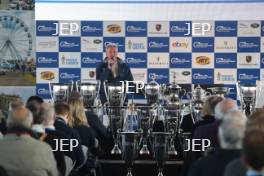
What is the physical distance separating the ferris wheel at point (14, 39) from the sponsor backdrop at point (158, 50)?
0.17m

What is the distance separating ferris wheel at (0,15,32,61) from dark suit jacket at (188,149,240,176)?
606cm

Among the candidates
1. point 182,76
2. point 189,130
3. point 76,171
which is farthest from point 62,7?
point 76,171

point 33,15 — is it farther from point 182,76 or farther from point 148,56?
point 182,76

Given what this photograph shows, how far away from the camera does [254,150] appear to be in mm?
2594

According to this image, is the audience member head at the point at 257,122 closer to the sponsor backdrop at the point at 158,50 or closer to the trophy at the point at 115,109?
the trophy at the point at 115,109

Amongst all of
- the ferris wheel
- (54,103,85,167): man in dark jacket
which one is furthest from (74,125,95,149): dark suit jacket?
the ferris wheel

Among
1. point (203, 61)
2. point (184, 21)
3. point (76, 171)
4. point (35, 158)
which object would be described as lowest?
point (76, 171)

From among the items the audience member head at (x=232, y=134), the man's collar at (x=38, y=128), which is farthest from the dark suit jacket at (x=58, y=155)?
the audience member head at (x=232, y=134)

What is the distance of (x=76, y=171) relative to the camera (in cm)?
482

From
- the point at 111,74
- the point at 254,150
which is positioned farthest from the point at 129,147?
the point at 111,74

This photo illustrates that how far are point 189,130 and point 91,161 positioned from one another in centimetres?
105

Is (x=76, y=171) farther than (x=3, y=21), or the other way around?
(x=3, y=21)

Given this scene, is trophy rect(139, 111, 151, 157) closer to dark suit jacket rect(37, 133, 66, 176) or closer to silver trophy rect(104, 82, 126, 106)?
silver trophy rect(104, 82, 126, 106)

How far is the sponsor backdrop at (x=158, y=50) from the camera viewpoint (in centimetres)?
870
